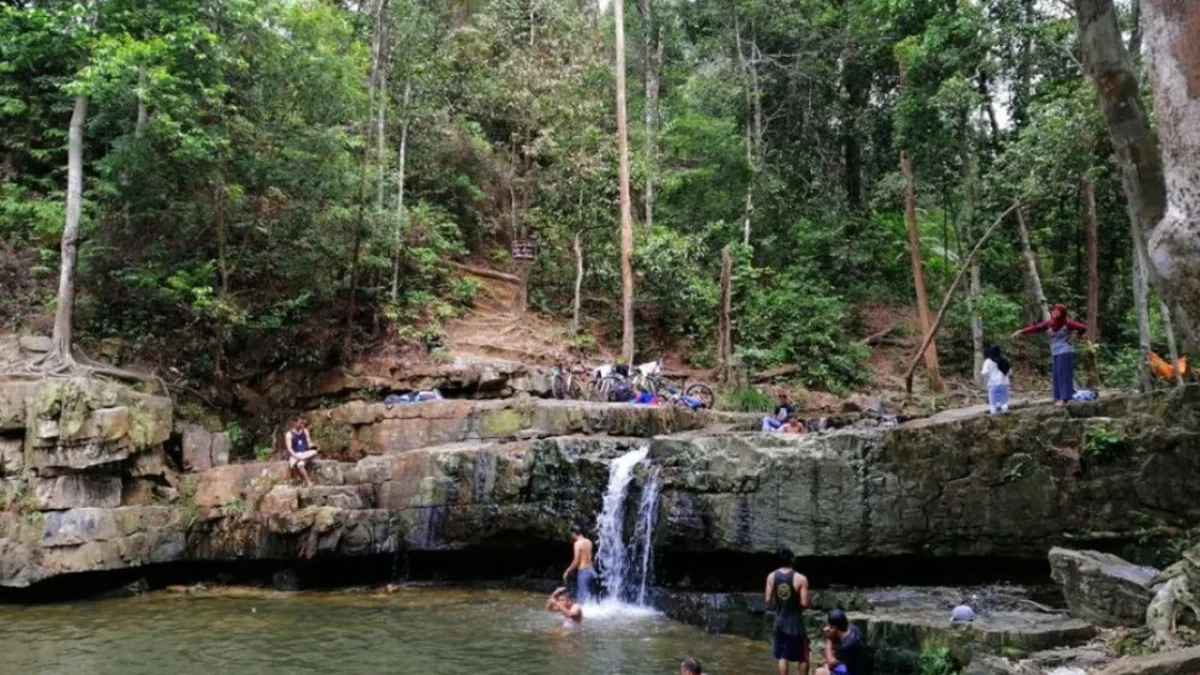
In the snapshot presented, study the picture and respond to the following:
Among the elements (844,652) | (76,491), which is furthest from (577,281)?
(844,652)

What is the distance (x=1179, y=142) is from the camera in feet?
15.8

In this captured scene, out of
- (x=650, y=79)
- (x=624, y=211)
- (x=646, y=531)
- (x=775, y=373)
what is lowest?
(x=646, y=531)

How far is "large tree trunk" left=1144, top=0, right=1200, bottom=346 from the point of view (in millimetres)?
4730

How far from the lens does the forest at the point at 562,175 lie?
18391mm

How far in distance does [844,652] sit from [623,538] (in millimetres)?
6461

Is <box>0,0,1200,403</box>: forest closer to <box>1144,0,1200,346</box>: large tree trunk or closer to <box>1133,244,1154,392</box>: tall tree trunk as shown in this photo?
<box>1133,244,1154,392</box>: tall tree trunk

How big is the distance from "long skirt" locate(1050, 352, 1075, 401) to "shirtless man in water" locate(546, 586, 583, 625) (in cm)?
731

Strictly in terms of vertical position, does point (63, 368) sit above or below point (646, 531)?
above

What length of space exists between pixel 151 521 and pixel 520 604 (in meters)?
6.64

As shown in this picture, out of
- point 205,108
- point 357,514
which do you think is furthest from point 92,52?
point 357,514

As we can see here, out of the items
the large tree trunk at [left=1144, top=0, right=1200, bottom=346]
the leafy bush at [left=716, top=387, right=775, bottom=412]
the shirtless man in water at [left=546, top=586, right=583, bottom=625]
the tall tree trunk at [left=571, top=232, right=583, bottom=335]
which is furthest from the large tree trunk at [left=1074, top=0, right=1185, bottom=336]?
the tall tree trunk at [left=571, top=232, right=583, bottom=335]

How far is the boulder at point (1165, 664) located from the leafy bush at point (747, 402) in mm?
13705

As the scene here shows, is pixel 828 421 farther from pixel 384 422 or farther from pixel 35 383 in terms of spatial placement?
Result: pixel 35 383

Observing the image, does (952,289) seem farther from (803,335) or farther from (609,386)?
(803,335)
